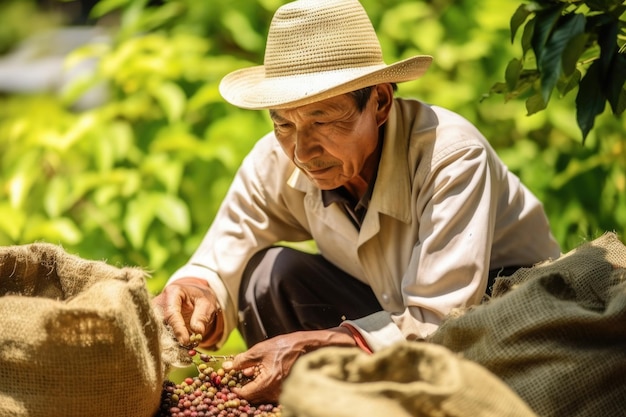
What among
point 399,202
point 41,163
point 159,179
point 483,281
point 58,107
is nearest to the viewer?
point 483,281

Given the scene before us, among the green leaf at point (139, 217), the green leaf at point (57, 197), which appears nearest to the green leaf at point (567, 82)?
the green leaf at point (139, 217)

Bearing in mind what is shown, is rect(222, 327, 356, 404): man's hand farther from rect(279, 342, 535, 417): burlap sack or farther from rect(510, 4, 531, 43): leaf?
rect(510, 4, 531, 43): leaf

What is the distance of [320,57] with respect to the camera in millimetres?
2633

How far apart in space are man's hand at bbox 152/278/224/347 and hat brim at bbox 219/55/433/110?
0.57 meters

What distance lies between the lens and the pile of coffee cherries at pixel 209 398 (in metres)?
2.33

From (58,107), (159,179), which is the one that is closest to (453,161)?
(159,179)

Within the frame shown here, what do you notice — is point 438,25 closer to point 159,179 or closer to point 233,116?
point 233,116

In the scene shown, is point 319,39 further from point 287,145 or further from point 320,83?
point 287,145

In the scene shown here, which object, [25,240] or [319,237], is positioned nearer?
[319,237]

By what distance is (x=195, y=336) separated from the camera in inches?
101

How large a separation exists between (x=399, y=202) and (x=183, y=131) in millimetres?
1925

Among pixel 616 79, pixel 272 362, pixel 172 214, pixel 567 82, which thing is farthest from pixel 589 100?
pixel 172 214

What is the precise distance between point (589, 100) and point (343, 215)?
85 cm

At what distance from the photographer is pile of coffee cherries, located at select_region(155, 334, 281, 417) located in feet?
7.63
